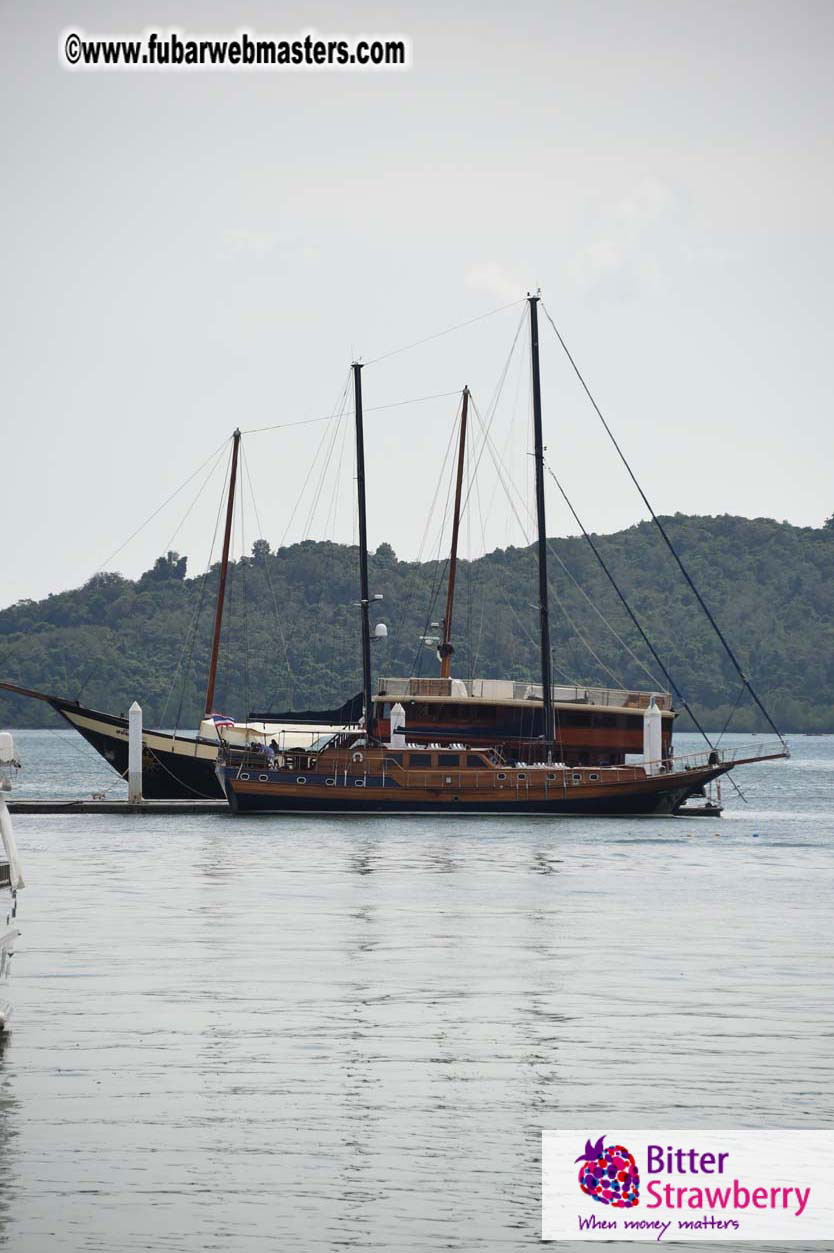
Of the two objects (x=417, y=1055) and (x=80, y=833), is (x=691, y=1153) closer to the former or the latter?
(x=417, y=1055)

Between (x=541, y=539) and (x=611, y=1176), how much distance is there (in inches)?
2145

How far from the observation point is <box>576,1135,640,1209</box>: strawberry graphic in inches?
538

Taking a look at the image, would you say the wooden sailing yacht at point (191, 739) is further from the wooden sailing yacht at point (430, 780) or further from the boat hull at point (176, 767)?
the wooden sailing yacht at point (430, 780)

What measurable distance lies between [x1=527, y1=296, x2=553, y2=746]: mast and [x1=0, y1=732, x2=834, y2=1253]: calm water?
22.7 m

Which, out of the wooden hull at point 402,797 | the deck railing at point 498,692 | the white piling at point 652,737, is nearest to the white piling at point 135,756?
the wooden hull at point 402,797

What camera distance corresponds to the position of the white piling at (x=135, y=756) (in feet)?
207

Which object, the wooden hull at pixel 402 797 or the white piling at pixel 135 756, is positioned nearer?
the wooden hull at pixel 402 797

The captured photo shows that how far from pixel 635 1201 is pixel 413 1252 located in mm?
1914

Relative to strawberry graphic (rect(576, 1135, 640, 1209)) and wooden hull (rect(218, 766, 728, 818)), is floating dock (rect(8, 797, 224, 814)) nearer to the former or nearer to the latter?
wooden hull (rect(218, 766, 728, 818))

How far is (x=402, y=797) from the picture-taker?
6278 cm

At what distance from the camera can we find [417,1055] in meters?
19.1

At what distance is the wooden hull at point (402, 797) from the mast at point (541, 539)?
2352 millimetres

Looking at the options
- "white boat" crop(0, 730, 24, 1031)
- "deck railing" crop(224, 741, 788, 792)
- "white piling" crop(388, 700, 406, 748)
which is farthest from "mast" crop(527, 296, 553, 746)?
"white boat" crop(0, 730, 24, 1031)

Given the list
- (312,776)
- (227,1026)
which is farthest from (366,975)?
(312,776)
